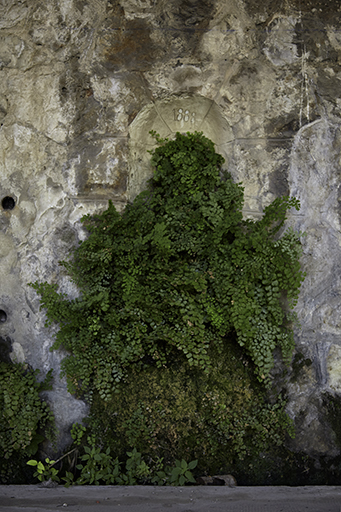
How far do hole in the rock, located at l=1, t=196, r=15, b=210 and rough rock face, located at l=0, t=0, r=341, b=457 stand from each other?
0.01 metres

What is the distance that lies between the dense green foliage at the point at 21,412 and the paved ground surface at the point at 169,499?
0.35 meters

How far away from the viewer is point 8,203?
4500 millimetres

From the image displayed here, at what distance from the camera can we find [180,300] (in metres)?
3.95

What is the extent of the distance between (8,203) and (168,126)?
6.68 ft

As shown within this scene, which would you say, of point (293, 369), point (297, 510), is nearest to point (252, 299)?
point (293, 369)

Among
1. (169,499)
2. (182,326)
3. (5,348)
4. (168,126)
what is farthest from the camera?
(168,126)

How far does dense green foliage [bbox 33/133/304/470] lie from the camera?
399cm

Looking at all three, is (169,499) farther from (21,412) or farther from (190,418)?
(21,412)

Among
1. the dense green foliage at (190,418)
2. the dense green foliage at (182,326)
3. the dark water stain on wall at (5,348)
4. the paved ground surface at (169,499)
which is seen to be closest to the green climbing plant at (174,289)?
the dense green foliage at (182,326)

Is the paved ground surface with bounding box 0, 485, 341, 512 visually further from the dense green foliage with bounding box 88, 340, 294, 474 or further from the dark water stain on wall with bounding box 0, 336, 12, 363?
the dark water stain on wall with bounding box 0, 336, 12, 363

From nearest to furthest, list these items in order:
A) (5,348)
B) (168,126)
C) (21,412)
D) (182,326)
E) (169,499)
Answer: (169,499) < (21,412) < (182,326) < (5,348) < (168,126)

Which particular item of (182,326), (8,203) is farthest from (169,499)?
(8,203)

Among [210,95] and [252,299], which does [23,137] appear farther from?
[252,299]

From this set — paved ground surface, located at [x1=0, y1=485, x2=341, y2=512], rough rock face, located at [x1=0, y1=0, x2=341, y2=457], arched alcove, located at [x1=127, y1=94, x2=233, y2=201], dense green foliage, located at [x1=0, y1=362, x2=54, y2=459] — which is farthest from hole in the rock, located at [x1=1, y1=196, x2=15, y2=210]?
paved ground surface, located at [x1=0, y1=485, x2=341, y2=512]
